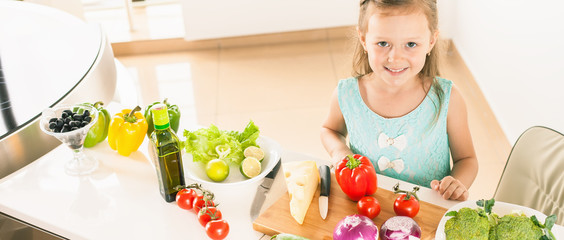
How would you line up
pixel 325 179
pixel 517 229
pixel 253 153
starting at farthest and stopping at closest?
1. pixel 253 153
2. pixel 325 179
3. pixel 517 229

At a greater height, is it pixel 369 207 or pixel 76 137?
pixel 76 137

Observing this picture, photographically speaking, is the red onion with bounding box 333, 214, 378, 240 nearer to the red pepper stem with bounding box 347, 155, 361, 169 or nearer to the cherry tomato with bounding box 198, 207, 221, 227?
the red pepper stem with bounding box 347, 155, 361, 169

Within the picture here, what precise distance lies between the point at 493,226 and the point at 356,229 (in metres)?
0.29

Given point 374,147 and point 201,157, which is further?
point 374,147

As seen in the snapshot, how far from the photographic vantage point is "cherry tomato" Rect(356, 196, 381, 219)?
136 centimetres

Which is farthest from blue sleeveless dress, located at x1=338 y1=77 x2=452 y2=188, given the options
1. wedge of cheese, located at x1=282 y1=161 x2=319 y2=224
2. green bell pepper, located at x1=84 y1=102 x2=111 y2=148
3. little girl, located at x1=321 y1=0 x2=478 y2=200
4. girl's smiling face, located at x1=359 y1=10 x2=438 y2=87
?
green bell pepper, located at x1=84 y1=102 x2=111 y2=148

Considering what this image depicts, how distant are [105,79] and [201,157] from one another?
656 millimetres

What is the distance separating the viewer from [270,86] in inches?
154

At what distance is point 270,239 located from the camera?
1349 millimetres

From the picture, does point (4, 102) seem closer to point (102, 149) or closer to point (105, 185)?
point (102, 149)

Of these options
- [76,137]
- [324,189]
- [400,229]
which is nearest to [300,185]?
[324,189]

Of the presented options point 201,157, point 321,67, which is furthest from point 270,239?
point 321,67

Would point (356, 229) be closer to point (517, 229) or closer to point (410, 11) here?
point (517, 229)

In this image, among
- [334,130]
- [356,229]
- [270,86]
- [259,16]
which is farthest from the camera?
Answer: [259,16]
